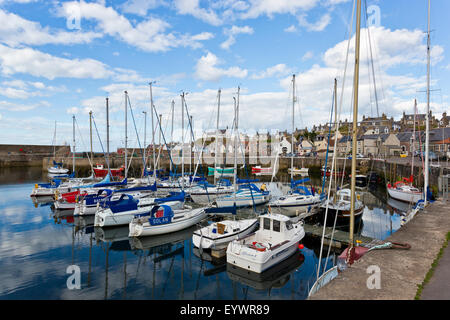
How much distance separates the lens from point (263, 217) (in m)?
12.8

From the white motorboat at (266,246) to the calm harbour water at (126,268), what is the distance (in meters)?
0.48

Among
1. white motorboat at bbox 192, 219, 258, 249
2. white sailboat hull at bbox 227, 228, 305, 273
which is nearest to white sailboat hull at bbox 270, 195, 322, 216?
white motorboat at bbox 192, 219, 258, 249

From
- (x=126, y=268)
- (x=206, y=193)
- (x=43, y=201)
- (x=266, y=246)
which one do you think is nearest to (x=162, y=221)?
(x=126, y=268)

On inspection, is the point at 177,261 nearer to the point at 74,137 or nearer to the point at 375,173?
the point at 74,137

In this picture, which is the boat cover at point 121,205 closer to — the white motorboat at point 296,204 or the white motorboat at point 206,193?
the white motorboat at point 206,193

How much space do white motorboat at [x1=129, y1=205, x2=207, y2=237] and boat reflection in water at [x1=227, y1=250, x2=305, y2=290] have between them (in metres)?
6.16

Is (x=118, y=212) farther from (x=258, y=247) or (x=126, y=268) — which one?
(x=258, y=247)

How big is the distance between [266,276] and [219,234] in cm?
365

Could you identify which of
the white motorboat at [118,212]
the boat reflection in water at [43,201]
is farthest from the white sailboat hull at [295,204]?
the boat reflection in water at [43,201]

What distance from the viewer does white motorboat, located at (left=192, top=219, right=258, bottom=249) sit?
13.3 m

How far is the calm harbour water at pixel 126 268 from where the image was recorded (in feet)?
32.2
